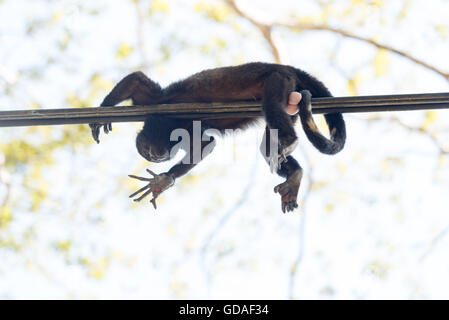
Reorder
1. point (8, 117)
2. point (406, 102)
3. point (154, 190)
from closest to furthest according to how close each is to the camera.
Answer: point (406, 102) < point (8, 117) < point (154, 190)

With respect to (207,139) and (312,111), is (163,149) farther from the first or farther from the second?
(312,111)

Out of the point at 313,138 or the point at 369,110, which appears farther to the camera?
the point at 313,138

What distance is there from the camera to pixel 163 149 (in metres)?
Answer: 5.61

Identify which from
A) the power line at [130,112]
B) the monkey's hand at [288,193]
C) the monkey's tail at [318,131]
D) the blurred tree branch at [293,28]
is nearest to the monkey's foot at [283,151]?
the monkey's tail at [318,131]

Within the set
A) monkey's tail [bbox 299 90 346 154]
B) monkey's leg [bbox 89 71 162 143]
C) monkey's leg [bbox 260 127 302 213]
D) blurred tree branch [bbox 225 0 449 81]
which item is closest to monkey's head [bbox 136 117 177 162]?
monkey's leg [bbox 89 71 162 143]

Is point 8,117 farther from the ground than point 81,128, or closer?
closer

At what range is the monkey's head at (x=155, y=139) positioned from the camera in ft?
18.1

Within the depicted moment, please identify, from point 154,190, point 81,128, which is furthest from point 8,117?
point 81,128

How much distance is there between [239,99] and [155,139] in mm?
958

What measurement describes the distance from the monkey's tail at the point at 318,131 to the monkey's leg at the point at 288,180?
13.5 inches

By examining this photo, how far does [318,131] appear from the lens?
457 centimetres

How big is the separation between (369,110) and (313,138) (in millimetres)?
968

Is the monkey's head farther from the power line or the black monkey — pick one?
the power line

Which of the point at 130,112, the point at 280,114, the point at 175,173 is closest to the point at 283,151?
the point at 280,114
